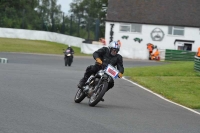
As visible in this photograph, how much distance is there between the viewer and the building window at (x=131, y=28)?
64188mm

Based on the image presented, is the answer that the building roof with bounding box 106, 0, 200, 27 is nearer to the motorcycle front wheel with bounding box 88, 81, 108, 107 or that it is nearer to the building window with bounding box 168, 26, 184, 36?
the building window with bounding box 168, 26, 184, 36

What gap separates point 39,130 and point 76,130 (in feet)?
2.18

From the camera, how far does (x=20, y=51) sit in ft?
181

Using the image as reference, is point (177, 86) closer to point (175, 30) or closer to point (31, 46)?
point (31, 46)

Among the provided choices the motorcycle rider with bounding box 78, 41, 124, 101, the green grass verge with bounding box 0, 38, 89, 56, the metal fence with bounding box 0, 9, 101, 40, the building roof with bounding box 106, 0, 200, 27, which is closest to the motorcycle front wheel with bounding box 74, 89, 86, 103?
the motorcycle rider with bounding box 78, 41, 124, 101

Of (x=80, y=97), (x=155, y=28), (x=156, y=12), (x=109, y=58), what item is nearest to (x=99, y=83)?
(x=109, y=58)

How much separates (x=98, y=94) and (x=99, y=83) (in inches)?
10.0

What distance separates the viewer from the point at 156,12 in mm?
64625

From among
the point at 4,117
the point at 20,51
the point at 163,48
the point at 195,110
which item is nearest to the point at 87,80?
the point at 195,110

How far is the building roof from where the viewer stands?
6412 centimetres

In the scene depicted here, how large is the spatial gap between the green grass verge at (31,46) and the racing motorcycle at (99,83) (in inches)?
1638

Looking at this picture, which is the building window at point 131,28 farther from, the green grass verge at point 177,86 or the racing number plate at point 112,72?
the racing number plate at point 112,72

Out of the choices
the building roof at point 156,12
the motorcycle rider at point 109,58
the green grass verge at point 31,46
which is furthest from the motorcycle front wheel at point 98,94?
the building roof at point 156,12

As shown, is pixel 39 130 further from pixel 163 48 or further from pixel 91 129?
pixel 163 48
